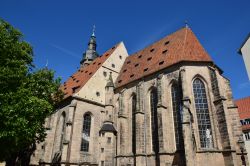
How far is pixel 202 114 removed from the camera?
17.6m

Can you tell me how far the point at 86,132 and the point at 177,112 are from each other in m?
9.72

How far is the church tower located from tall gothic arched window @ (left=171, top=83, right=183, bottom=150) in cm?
2395

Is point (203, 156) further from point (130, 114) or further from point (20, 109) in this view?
point (20, 109)

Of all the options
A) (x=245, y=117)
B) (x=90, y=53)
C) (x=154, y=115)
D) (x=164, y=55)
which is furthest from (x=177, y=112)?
Answer: (x=90, y=53)

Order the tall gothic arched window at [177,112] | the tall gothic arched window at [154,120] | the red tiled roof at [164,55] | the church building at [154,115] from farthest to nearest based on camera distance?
the red tiled roof at [164,55] → the tall gothic arched window at [154,120] → the tall gothic arched window at [177,112] → the church building at [154,115]

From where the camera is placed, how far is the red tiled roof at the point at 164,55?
20.6 metres

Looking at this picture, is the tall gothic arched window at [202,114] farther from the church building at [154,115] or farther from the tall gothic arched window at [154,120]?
the tall gothic arched window at [154,120]

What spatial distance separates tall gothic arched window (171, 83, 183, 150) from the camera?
17.4 metres

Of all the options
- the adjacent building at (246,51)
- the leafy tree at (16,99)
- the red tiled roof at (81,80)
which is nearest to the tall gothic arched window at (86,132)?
the red tiled roof at (81,80)

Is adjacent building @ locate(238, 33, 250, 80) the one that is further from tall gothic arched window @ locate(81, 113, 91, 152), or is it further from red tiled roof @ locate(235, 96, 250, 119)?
red tiled roof @ locate(235, 96, 250, 119)

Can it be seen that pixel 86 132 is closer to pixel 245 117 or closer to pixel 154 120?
pixel 154 120

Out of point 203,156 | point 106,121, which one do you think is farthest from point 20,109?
point 203,156

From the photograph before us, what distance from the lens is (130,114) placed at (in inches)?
878

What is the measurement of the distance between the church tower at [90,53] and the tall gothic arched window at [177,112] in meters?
24.0
